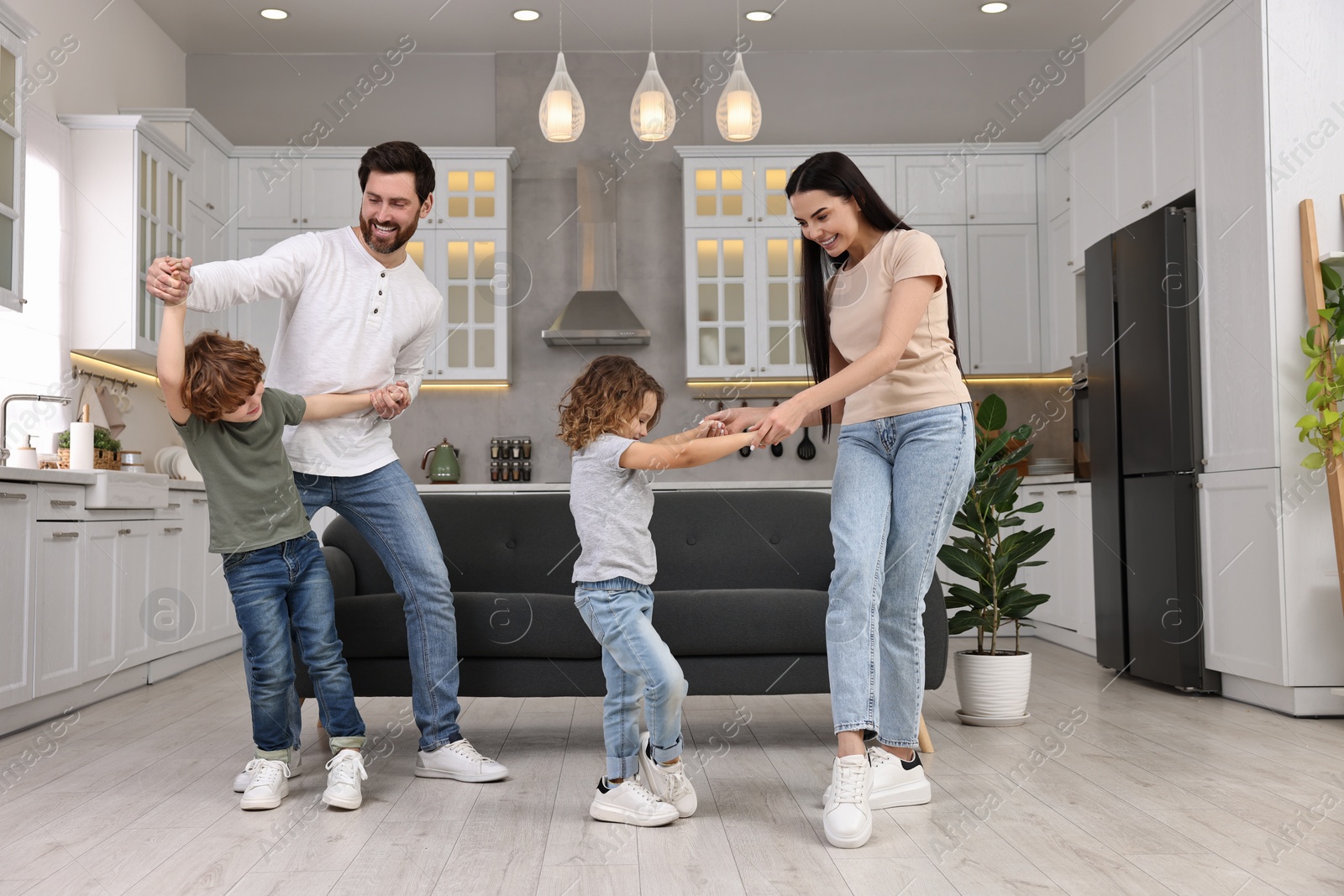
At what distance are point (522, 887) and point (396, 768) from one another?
982mm

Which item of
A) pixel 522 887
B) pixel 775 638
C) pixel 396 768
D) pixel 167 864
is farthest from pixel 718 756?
pixel 167 864

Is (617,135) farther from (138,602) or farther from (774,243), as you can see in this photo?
(138,602)

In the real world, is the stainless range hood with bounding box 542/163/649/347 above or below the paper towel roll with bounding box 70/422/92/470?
above

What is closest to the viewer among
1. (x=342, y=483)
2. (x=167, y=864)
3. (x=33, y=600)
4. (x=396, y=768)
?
(x=167, y=864)

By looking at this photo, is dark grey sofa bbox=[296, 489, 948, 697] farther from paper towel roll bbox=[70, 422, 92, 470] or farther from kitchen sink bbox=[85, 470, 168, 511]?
paper towel roll bbox=[70, 422, 92, 470]

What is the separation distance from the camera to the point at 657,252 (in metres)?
6.29

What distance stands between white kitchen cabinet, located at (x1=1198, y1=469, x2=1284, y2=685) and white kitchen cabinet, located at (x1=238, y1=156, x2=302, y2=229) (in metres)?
4.71

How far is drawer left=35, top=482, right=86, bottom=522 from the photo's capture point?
132 inches

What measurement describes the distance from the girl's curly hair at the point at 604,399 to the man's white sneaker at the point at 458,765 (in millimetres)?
799

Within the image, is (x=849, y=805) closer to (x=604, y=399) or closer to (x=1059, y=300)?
(x=604, y=399)

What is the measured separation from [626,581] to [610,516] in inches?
5.3

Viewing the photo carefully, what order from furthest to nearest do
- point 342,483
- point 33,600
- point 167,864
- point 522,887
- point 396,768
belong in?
point 33,600 < point 396,768 < point 342,483 < point 167,864 < point 522,887

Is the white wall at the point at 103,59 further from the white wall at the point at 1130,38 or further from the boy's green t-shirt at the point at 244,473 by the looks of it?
the white wall at the point at 1130,38

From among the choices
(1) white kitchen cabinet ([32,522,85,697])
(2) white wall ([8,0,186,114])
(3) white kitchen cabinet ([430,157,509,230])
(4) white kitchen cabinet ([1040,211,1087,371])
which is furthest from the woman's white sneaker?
(3) white kitchen cabinet ([430,157,509,230])
